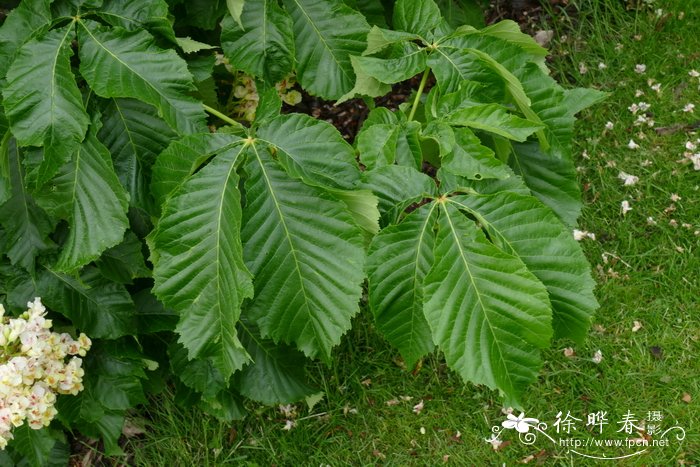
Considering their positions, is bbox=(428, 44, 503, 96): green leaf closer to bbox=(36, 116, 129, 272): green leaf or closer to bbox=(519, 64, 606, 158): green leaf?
bbox=(519, 64, 606, 158): green leaf

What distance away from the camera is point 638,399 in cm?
226

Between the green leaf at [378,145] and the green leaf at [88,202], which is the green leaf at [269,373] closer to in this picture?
the green leaf at [88,202]

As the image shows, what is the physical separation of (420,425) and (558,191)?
101 centimetres

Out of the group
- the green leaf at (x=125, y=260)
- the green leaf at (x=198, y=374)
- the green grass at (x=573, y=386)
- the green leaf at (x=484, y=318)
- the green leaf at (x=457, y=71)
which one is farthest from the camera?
the green grass at (x=573, y=386)

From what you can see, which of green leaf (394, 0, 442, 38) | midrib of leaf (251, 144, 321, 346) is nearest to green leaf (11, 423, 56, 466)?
midrib of leaf (251, 144, 321, 346)

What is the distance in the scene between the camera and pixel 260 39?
160 centimetres

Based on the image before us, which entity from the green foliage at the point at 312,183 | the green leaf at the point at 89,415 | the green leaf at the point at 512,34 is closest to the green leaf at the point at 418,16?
the green foliage at the point at 312,183

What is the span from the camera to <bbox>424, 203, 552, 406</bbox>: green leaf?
4.15 ft

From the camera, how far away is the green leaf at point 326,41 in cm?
164

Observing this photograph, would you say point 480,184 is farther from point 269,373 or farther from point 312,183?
point 269,373

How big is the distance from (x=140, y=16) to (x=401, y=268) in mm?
718

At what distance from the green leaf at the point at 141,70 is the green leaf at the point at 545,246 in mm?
563

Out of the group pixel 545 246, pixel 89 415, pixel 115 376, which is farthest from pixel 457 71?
pixel 89 415

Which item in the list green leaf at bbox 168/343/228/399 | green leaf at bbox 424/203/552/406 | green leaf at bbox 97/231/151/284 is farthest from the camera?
green leaf at bbox 168/343/228/399
